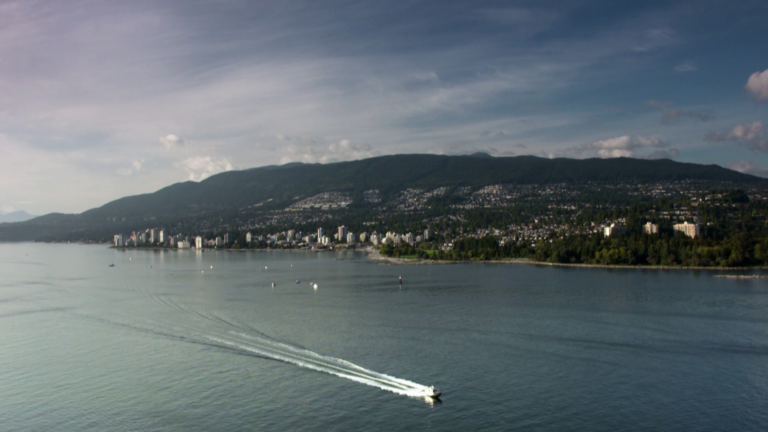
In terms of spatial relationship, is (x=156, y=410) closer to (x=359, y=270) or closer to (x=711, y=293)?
(x=711, y=293)

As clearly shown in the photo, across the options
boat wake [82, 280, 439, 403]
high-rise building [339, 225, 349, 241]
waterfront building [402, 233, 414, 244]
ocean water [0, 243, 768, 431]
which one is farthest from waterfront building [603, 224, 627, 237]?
high-rise building [339, 225, 349, 241]

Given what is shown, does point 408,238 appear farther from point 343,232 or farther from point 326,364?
point 326,364

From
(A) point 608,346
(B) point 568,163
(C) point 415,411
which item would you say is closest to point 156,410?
(C) point 415,411

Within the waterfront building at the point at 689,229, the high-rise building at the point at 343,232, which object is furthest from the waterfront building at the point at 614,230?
the high-rise building at the point at 343,232

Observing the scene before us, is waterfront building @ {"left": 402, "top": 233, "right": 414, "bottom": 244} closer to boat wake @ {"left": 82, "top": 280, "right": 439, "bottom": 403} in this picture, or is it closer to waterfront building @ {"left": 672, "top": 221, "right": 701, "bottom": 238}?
waterfront building @ {"left": 672, "top": 221, "right": 701, "bottom": 238}

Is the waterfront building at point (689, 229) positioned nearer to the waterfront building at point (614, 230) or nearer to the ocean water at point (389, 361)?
the waterfront building at point (614, 230)

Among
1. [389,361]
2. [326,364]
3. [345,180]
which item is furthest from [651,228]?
[345,180]

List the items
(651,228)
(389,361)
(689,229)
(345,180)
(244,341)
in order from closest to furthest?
(389,361) < (244,341) < (689,229) < (651,228) < (345,180)
